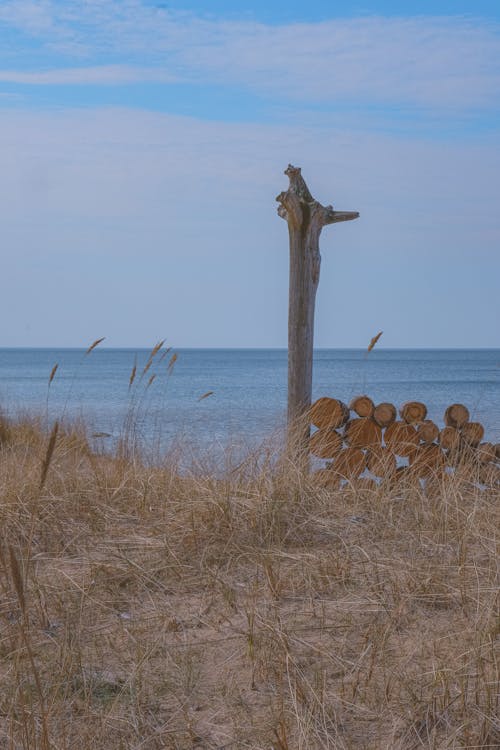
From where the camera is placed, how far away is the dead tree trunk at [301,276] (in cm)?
662

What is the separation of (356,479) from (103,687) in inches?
144

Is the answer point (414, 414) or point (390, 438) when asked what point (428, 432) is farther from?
point (390, 438)

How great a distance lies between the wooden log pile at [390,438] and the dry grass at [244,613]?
95 cm

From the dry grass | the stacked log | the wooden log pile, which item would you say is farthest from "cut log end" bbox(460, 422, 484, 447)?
the dry grass

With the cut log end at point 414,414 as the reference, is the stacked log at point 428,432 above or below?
below

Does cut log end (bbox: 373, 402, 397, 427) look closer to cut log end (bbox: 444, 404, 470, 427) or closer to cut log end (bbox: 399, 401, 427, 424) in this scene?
cut log end (bbox: 399, 401, 427, 424)

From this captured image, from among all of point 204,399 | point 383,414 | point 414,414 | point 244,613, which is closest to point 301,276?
point 383,414

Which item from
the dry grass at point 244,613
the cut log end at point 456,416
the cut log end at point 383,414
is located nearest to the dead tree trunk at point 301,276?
the cut log end at point 383,414

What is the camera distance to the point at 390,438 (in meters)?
6.56

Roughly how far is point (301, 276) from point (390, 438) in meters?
1.49

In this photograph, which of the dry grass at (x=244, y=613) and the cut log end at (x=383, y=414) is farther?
the cut log end at (x=383, y=414)

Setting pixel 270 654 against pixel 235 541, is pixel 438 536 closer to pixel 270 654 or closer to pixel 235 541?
pixel 235 541

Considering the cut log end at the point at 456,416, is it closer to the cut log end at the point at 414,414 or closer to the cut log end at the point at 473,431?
the cut log end at the point at 473,431

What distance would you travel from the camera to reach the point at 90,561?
3.88 m
